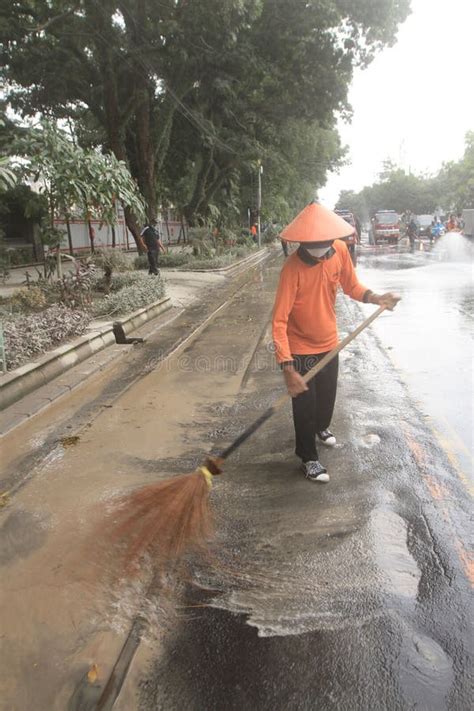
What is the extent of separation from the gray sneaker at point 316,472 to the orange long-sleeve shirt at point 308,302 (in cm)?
76

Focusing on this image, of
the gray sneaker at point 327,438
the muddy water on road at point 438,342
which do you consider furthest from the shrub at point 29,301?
the gray sneaker at point 327,438

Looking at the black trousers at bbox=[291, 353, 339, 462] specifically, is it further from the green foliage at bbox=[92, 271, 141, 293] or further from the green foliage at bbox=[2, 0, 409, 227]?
the green foliage at bbox=[2, 0, 409, 227]

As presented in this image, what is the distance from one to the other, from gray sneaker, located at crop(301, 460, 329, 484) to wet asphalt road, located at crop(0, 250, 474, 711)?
69 mm

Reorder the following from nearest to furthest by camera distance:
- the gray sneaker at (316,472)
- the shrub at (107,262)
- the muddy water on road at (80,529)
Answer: the muddy water on road at (80,529) < the gray sneaker at (316,472) < the shrub at (107,262)

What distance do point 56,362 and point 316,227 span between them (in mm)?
4189

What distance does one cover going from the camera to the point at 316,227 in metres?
3.26

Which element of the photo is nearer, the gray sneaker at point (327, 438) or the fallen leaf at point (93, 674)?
the fallen leaf at point (93, 674)

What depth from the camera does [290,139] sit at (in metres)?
→ 26.2

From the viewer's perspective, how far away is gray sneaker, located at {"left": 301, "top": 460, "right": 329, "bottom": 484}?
3.54 meters

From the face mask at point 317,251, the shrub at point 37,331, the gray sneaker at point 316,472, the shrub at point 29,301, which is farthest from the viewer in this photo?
the shrub at point 29,301

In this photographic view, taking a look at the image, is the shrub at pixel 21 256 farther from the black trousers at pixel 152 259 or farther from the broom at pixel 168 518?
the broom at pixel 168 518

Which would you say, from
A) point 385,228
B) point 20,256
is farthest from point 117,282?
point 385,228

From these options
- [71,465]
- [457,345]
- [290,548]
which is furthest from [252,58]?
[290,548]

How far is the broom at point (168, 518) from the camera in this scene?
287cm
